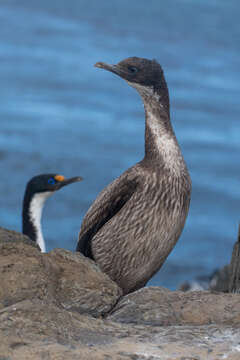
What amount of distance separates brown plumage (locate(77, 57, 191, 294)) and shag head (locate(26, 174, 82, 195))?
550 centimetres

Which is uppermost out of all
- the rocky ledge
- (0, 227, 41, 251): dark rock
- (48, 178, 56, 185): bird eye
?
(48, 178, 56, 185): bird eye

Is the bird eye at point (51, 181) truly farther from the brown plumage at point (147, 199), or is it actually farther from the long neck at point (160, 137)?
the long neck at point (160, 137)

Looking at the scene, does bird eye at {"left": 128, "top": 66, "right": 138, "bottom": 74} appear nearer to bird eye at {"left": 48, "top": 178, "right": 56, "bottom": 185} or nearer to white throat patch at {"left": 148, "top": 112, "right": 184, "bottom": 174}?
white throat patch at {"left": 148, "top": 112, "right": 184, "bottom": 174}

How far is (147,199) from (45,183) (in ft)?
19.7

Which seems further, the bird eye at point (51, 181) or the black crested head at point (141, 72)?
the bird eye at point (51, 181)

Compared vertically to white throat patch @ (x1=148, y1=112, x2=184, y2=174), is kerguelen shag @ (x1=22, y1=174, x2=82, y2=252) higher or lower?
lower

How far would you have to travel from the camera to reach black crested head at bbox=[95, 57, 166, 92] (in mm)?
6458

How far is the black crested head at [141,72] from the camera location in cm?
646

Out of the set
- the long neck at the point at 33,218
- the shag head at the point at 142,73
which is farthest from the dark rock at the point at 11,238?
the long neck at the point at 33,218

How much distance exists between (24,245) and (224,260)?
62.8 ft

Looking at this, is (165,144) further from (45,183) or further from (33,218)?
(45,183)

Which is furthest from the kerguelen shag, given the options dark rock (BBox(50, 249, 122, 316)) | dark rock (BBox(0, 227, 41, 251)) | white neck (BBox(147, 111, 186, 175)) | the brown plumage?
dark rock (BBox(50, 249, 122, 316))

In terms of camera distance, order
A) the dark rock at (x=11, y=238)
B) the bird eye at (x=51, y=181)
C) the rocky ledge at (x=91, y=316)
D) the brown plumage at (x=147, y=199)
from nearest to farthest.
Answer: the rocky ledge at (x=91, y=316)
the dark rock at (x=11, y=238)
the brown plumage at (x=147, y=199)
the bird eye at (x=51, y=181)

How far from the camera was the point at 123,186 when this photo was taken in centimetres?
655
